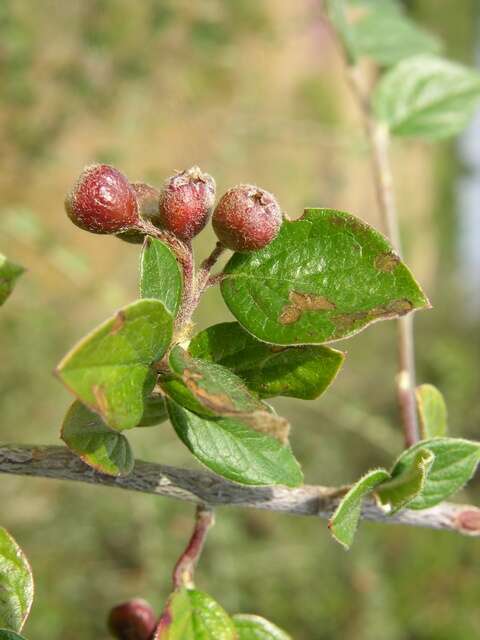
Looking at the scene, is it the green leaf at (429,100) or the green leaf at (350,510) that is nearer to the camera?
the green leaf at (350,510)

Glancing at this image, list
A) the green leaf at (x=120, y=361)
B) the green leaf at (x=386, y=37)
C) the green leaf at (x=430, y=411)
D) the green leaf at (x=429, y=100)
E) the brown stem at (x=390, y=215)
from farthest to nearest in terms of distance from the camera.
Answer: the green leaf at (x=386, y=37), the green leaf at (x=429, y=100), the brown stem at (x=390, y=215), the green leaf at (x=430, y=411), the green leaf at (x=120, y=361)

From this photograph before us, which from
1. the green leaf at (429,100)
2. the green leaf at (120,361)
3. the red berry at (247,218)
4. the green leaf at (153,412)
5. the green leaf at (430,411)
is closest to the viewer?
the green leaf at (120,361)

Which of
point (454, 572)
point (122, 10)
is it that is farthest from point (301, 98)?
point (454, 572)

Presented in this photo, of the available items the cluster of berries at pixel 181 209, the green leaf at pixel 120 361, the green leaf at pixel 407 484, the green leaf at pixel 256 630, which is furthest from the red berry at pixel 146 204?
the green leaf at pixel 256 630

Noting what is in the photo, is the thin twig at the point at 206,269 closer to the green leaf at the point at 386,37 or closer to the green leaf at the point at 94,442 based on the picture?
the green leaf at the point at 94,442

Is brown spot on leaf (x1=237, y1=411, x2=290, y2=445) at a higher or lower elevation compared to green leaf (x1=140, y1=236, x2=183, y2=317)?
lower

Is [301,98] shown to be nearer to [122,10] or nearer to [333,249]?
[122,10]

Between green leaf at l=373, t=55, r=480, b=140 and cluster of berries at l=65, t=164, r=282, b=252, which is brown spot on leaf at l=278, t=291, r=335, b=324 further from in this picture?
green leaf at l=373, t=55, r=480, b=140

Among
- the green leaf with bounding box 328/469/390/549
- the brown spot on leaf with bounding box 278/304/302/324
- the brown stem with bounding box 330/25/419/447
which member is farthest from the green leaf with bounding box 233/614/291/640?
the brown spot on leaf with bounding box 278/304/302/324

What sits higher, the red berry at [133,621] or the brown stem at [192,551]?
the brown stem at [192,551]
